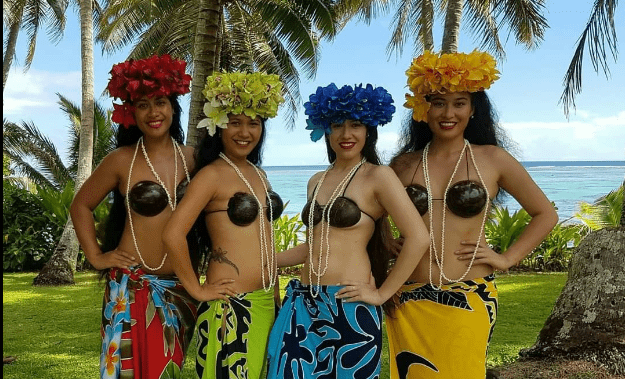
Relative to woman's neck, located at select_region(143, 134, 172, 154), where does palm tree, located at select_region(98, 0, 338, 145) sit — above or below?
above

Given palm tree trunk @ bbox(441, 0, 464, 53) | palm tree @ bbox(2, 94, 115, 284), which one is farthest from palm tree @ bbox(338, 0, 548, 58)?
palm tree @ bbox(2, 94, 115, 284)

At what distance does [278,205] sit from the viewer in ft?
9.81

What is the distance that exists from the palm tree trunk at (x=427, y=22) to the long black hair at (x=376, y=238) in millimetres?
13695

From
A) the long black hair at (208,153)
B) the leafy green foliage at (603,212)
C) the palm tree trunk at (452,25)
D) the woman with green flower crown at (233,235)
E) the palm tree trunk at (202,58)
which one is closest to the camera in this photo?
the woman with green flower crown at (233,235)

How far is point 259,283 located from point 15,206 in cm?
1055

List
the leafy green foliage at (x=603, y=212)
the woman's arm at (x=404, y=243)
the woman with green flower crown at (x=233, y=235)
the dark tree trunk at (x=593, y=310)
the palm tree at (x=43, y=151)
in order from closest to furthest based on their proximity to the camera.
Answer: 1. the woman's arm at (x=404, y=243)
2. the woman with green flower crown at (x=233, y=235)
3. the dark tree trunk at (x=593, y=310)
4. the leafy green foliage at (x=603, y=212)
5. the palm tree at (x=43, y=151)

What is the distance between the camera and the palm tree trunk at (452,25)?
9820 mm

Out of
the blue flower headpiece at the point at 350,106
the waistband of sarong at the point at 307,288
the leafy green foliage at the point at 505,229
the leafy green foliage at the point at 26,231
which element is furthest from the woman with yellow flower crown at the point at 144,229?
the leafy green foliage at the point at 26,231

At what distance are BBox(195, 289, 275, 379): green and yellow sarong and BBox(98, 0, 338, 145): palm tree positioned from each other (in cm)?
686

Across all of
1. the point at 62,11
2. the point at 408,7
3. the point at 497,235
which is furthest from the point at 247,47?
the point at 62,11

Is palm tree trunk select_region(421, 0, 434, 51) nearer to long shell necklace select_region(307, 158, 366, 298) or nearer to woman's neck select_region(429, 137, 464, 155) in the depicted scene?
woman's neck select_region(429, 137, 464, 155)

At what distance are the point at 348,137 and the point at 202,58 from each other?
3.84 meters

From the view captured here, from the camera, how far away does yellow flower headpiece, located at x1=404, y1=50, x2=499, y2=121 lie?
2861 mm

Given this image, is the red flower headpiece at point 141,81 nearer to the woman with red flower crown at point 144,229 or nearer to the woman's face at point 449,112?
the woman with red flower crown at point 144,229
